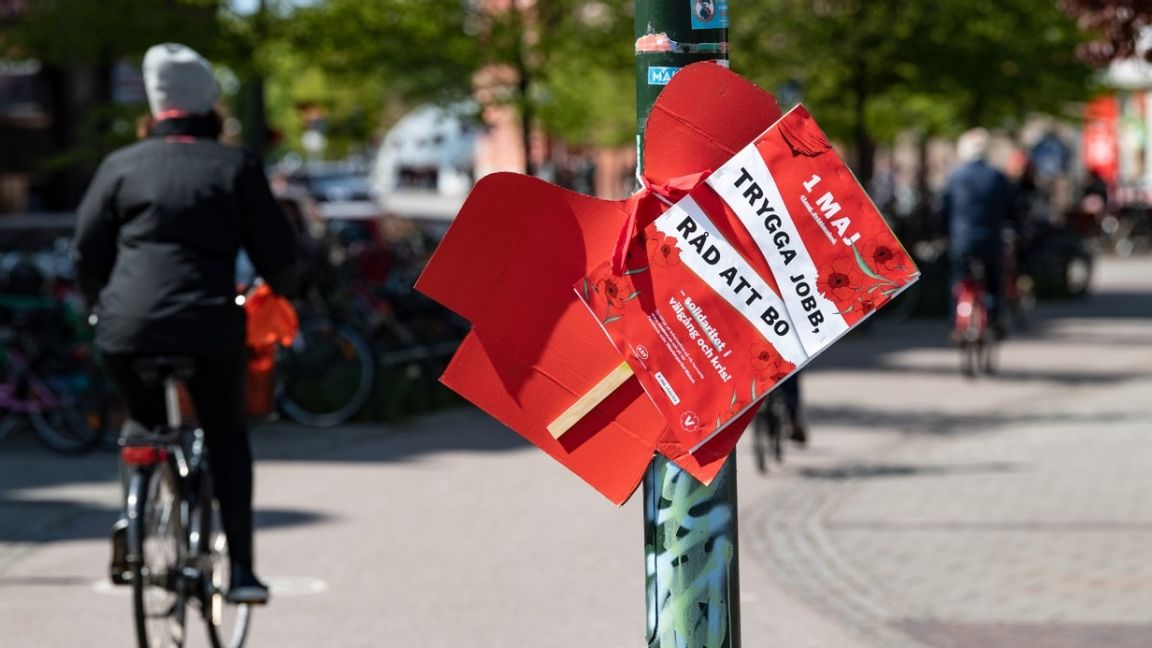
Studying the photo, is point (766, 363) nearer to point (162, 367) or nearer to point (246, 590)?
point (162, 367)

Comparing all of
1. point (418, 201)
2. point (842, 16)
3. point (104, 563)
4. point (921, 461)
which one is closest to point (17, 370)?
point (104, 563)

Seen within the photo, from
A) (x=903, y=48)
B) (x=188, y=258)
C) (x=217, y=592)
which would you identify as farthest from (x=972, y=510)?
(x=903, y=48)

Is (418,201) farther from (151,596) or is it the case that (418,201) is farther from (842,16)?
(151,596)

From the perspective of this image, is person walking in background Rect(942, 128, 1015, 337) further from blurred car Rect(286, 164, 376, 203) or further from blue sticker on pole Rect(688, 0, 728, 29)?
blurred car Rect(286, 164, 376, 203)

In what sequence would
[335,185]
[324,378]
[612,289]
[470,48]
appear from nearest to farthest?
[612,289] < [324,378] < [470,48] < [335,185]

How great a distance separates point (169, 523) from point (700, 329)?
2.95 m

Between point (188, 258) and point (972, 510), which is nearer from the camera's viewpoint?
point (188, 258)

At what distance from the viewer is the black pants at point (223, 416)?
225 inches

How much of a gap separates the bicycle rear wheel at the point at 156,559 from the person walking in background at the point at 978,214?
406 inches

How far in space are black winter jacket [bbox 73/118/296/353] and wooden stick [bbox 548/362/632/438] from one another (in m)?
2.44

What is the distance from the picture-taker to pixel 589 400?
3348 millimetres

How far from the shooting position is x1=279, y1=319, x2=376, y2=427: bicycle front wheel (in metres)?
13.3

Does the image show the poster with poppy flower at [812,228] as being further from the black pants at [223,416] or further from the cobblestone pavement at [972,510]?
the cobblestone pavement at [972,510]

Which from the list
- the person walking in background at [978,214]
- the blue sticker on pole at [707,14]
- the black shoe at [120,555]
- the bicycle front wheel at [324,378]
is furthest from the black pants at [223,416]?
the person walking in background at [978,214]
